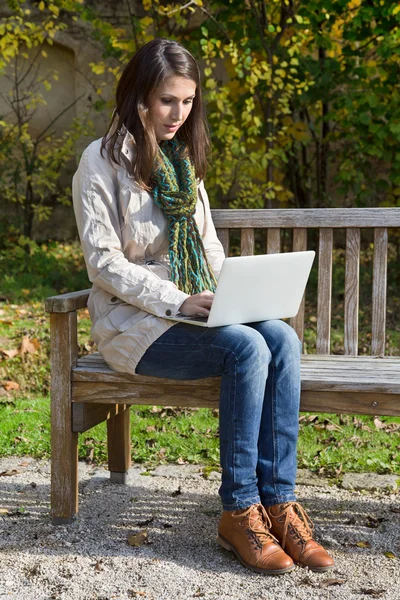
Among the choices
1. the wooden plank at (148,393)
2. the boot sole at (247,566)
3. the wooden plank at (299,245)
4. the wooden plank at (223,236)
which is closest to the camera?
the boot sole at (247,566)

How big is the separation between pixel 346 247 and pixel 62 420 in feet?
4.33

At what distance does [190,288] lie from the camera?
3016mm

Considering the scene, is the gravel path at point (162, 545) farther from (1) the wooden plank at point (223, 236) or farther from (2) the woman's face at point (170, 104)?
(2) the woman's face at point (170, 104)

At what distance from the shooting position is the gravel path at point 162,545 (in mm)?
2486

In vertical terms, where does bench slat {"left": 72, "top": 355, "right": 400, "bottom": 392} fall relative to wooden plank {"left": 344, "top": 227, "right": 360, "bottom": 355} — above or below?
below

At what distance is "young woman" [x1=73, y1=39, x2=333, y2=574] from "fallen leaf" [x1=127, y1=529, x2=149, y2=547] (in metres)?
0.31

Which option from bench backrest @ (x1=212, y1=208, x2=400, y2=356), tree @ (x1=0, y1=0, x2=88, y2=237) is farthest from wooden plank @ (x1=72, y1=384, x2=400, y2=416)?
tree @ (x1=0, y1=0, x2=88, y2=237)

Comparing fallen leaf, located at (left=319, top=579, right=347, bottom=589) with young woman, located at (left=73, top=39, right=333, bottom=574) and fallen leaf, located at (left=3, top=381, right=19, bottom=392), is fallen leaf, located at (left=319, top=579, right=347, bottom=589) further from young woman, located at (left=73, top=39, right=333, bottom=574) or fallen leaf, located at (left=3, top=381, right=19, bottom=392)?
fallen leaf, located at (left=3, top=381, right=19, bottom=392)

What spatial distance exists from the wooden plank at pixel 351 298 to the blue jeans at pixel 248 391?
65 centimetres

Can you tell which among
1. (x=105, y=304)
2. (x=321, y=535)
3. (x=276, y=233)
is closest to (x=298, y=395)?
(x=321, y=535)

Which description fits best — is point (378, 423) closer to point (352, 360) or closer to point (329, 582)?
point (352, 360)

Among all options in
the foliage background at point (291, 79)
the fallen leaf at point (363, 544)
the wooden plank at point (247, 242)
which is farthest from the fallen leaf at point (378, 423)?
the foliage background at point (291, 79)

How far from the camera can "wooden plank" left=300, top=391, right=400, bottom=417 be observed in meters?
2.76

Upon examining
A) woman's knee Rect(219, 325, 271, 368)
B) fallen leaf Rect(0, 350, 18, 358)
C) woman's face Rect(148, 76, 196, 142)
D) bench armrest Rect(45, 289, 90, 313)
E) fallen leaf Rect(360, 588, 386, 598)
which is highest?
woman's face Rect(148, 76, 196, 142)
